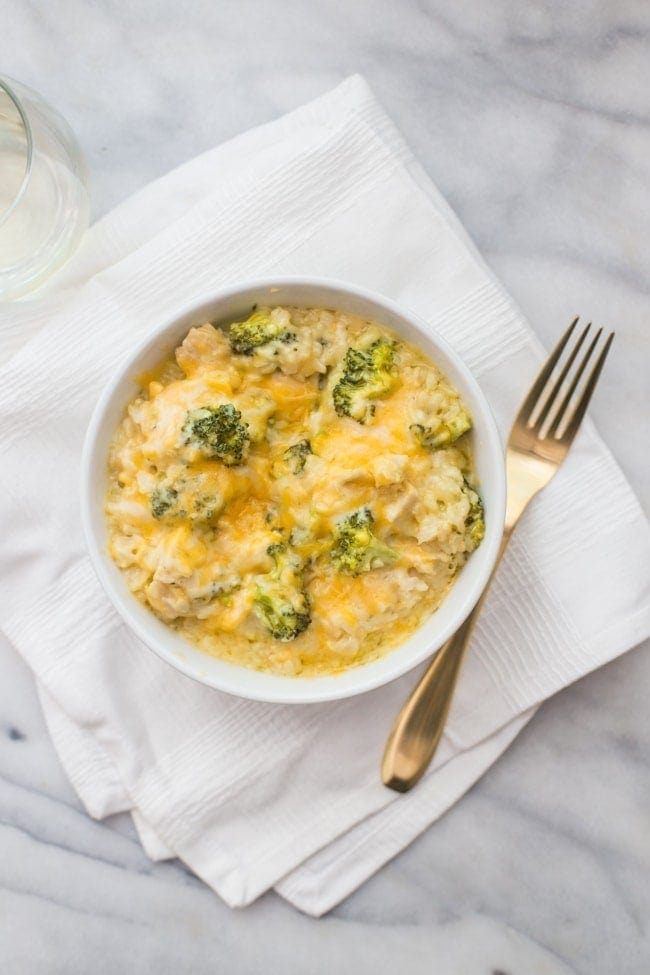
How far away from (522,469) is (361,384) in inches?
27.8

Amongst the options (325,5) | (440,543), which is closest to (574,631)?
(440,543)

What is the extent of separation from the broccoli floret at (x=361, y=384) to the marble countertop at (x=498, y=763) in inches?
34.1

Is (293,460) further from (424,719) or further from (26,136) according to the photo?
(26,136)

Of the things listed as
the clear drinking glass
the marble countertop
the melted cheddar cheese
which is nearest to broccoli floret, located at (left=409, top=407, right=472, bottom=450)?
the melted cheddar cheese

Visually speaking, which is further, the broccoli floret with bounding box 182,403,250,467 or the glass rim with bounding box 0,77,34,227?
the glass rim with bounding box 0,77,34,227

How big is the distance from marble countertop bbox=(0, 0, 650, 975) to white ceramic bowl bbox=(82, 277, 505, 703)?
2.51 ft

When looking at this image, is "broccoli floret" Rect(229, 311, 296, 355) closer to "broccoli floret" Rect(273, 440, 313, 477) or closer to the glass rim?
"broccoli floret" Rect(273, 440, 313, 477)

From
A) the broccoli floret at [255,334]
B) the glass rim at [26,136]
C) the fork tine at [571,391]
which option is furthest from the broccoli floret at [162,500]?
the fork tine at [571,391]

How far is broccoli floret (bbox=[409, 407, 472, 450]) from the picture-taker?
2.66 meters

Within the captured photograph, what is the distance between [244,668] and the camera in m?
2.77

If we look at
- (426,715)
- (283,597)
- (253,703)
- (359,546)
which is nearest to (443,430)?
(359,546)

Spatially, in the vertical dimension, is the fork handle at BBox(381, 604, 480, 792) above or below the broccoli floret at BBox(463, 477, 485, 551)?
below

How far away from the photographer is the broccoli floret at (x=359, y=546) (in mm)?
2574

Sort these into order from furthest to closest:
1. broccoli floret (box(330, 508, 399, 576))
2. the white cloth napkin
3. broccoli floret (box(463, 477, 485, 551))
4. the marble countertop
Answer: the marble countertop
the white cloth napkin
broccoli floret (box(463, 477, 485, 551))
broccoli floret (box(330, 508, 399, 576))
